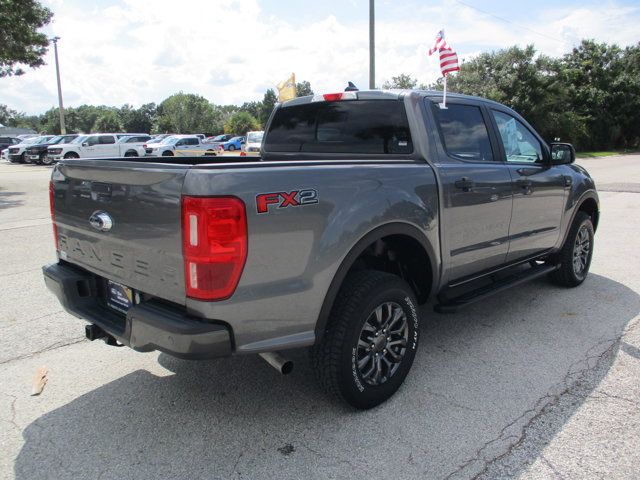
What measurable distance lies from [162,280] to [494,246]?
8.72ft

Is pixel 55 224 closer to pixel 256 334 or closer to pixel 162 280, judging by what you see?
pixel 162 280

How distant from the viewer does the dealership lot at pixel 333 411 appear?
8.28ft

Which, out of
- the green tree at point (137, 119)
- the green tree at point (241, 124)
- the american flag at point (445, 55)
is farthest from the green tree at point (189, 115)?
the american flag at point (445, 55)

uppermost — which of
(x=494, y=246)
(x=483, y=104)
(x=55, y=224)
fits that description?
(x=483, y=104)

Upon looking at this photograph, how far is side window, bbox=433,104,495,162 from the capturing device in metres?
3.73

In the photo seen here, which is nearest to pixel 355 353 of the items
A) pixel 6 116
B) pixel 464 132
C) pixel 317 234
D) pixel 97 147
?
pixel 317 234

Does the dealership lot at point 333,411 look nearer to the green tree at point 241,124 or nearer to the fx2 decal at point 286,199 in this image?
the fx2 decal at point 286,199

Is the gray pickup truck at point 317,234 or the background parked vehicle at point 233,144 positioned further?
the background parked vehicle at point 233,144

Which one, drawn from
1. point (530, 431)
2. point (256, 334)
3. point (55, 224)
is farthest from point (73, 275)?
point (530, 431)

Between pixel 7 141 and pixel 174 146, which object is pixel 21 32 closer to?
pixel 174 146

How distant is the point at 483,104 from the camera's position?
4199 mm

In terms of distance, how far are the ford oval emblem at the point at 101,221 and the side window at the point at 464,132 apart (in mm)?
2313

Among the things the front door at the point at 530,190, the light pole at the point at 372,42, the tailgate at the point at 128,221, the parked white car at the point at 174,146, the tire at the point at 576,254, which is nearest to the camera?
the tailgate at the point at 128,221

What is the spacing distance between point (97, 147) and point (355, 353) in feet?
93.3
